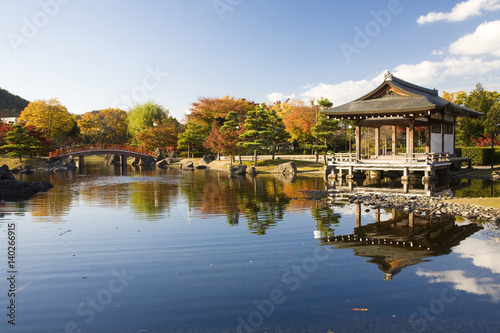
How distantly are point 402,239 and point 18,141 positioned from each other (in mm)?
43201

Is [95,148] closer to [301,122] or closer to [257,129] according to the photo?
[257,129]

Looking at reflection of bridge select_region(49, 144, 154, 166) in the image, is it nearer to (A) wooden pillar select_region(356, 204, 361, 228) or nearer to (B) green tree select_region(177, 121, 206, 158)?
(B) green tree select_region(177, 121, 206, 158)

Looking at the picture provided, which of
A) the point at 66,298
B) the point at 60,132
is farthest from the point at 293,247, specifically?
the point at 60,132

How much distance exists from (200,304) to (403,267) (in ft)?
14.2

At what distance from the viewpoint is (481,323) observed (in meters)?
5.10

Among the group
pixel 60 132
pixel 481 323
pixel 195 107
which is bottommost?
pixel 481 323

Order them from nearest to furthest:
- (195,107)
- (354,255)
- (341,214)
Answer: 1. (354,255)
2. (341,214)
3. (195,107)

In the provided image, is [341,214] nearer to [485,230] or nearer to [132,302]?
[485,230]

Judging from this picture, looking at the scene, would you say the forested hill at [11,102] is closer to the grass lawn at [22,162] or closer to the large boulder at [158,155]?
the grass lawn at [22,162]

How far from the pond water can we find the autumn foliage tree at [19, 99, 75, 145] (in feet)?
152

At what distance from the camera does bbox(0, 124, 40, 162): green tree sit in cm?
3937

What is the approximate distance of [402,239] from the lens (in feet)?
31.2

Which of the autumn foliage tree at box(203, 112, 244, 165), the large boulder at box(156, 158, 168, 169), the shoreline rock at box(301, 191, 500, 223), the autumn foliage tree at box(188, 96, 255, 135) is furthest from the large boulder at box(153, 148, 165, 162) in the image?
the shoreline rock at box(301, 191, 500, 223)

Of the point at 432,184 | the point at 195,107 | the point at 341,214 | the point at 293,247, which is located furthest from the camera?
the point at 195,107
